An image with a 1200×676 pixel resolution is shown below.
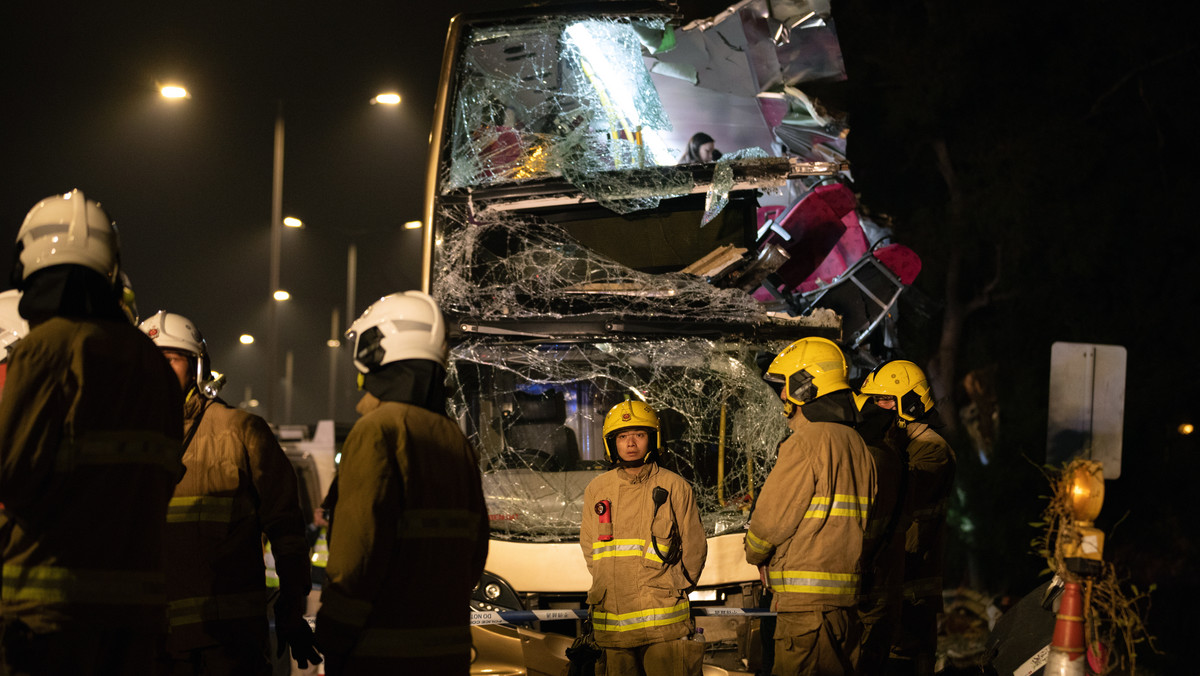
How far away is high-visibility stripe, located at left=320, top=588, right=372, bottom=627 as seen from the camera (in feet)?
9.57

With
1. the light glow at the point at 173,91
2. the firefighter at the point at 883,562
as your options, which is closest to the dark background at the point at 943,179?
the light glow at the point at 173,91

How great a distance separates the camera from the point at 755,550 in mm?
4980

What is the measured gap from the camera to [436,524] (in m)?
3.08

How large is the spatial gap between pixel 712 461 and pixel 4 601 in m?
4.71

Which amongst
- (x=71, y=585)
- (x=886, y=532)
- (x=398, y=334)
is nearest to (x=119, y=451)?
(x=71, y=585)

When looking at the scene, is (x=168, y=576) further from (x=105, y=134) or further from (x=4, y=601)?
(x=105, y=134)

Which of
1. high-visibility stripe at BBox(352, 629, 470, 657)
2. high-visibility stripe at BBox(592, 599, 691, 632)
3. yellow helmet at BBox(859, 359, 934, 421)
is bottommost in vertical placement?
high-visibility stripe at BBox(592, 599, 691, 632)

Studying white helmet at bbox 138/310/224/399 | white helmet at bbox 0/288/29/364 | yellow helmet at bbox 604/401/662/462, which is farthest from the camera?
yellow helmet at bbox 604/401/662/462

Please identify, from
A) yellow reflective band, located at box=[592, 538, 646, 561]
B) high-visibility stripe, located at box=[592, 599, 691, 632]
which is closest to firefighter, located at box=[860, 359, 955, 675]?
high-visibility stripe, located at box=[592, 599, 691, 632]

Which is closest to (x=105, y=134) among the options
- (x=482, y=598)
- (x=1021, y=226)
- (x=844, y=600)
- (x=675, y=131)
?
(x=675, y=131)

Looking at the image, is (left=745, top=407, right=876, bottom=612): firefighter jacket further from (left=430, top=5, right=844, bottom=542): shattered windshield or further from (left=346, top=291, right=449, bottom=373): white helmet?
(left=346, top=291, right=449, bottom=373): white helmet

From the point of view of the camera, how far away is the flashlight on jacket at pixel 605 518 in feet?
17.7

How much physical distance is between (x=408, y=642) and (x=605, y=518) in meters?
2.49

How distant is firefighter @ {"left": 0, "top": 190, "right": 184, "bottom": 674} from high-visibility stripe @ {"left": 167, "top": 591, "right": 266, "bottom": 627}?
96 cm
